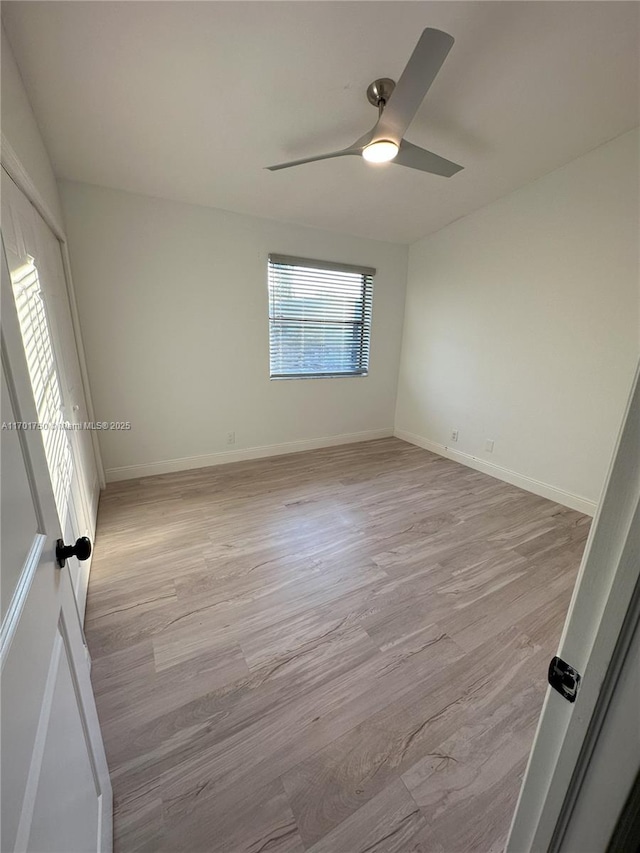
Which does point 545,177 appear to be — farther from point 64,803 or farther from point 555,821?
point 64,803

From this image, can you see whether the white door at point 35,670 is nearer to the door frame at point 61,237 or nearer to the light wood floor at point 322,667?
the light wood floor at point 322,667

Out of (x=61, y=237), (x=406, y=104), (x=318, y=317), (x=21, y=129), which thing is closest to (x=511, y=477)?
(x=318, y=317)

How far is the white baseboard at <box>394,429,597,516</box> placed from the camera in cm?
269

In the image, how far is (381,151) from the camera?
66.8 inches

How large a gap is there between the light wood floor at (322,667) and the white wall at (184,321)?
87 cm

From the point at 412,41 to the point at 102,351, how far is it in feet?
9.20

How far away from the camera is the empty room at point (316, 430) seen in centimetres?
64

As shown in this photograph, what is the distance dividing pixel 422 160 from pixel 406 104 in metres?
0.43

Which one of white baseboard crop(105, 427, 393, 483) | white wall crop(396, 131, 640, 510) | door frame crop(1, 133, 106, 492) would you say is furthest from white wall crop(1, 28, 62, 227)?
white wall crop(396, 131, 640, 510)

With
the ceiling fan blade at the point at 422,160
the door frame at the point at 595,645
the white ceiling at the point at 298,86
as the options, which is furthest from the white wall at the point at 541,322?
the door frame at the point at 595,645

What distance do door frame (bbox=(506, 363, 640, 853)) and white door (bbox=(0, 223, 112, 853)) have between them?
769mm

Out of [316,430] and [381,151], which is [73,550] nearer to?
[381,151]

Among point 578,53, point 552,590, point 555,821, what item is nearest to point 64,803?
point 555,821

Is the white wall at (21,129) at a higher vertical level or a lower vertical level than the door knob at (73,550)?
higher
